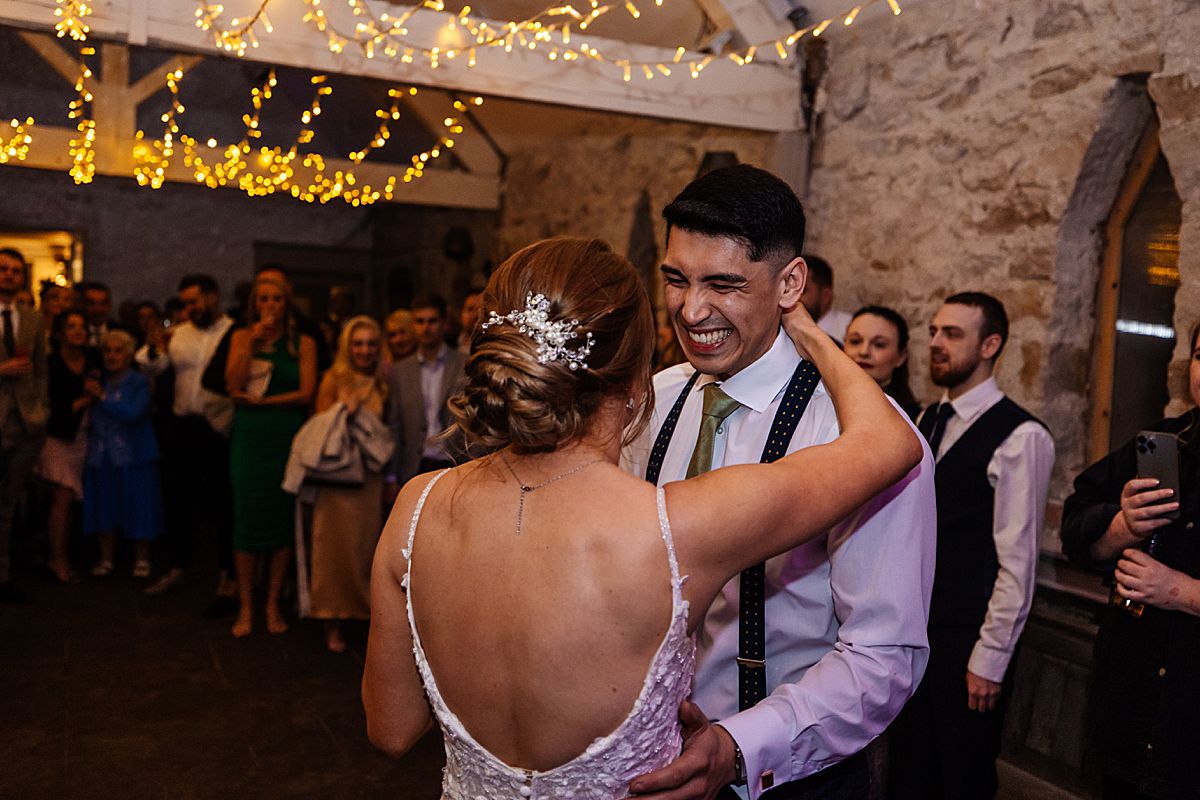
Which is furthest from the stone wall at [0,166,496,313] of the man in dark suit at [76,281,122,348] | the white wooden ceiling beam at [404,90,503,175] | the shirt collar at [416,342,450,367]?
the shirt collar at [416,342,450,367]

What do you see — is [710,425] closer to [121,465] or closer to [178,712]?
[178,712]

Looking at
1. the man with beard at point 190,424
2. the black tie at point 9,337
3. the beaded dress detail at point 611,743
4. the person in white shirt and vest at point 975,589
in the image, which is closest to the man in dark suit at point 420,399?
the man with beard at point 190,424

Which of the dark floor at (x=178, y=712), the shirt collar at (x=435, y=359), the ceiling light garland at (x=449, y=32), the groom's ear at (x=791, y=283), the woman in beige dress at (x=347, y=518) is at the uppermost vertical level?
the ceiling light garland at (x=449, y=32)

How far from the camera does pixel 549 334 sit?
121 centimetres

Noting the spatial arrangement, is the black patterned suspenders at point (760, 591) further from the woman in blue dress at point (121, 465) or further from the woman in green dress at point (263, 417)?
the woman in blue dress at point (121, 465)

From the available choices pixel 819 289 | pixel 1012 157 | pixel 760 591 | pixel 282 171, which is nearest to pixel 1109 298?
pixel 1012 157

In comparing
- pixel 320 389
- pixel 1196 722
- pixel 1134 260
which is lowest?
pixel 1196 722

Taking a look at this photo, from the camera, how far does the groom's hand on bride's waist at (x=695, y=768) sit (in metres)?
1.26

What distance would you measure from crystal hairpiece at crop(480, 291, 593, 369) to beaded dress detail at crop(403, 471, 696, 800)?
0.19 metres

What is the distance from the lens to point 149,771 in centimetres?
334

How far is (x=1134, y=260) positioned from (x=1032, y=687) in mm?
1409

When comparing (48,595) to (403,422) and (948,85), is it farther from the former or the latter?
(948,85)

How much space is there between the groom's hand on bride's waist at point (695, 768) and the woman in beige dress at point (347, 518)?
3525 millimetres

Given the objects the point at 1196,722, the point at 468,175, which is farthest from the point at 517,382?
the point at 468,175
